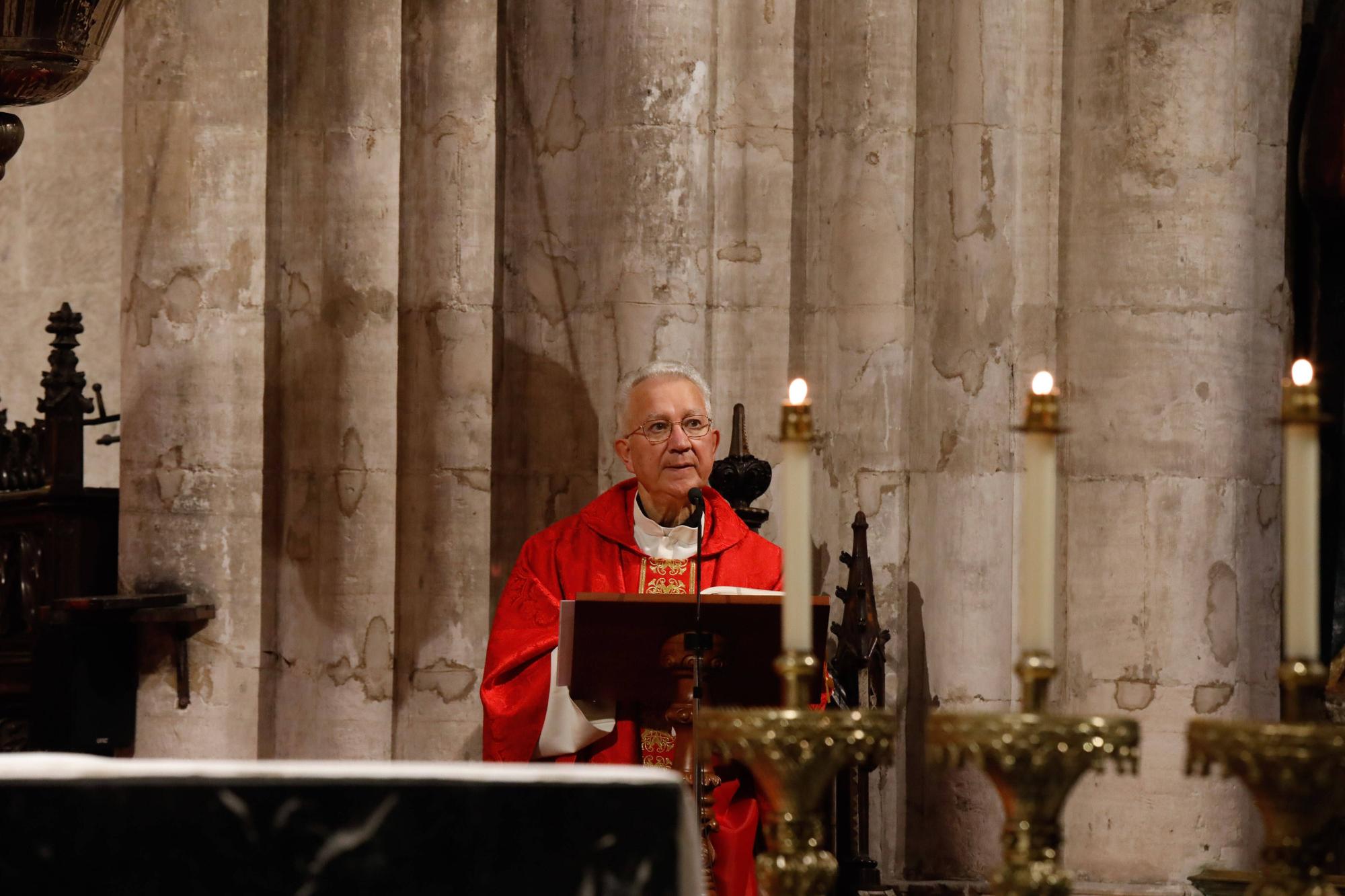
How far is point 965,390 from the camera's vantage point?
256 inches

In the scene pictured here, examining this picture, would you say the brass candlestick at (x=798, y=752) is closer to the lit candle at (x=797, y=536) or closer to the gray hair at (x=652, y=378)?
the lit candle at (x=797, y=536)

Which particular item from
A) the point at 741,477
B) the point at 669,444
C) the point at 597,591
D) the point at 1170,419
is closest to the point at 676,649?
the point at 597,591

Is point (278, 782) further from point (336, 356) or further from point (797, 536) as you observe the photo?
point (336, 356)

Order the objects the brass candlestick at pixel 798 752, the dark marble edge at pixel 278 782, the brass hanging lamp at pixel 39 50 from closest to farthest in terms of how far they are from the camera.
Result: the dark marble edge at pixel 278 782 → the brass candlestick at pixel 798 752 → the brass hanging lamp at pixel 39 50

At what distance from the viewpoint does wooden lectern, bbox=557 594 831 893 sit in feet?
14.4

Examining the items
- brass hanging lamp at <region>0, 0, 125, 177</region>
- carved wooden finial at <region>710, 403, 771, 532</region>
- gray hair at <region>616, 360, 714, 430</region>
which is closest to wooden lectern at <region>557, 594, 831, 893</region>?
gray hair at <region>616, 360, 714, 430</region>

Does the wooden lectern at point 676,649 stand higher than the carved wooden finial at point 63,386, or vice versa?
the carved wooden finial at point 63,386

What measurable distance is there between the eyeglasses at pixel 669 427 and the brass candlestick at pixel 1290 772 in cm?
337

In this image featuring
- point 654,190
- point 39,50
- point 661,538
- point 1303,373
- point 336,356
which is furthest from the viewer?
point 336,356

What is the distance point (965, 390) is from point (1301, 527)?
4.50 metres

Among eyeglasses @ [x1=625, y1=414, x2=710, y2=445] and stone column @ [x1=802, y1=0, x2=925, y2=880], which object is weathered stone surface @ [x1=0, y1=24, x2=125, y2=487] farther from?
eyeglasses @ [x1=625, y1=414, x2=710, y2=445]

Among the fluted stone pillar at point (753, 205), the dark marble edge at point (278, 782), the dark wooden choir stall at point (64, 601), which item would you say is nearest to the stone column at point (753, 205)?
the fluted stone pillar at point (753, 205)

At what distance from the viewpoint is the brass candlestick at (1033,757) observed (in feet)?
6.64

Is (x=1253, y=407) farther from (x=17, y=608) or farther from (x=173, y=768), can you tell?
(x=173, y=768)
